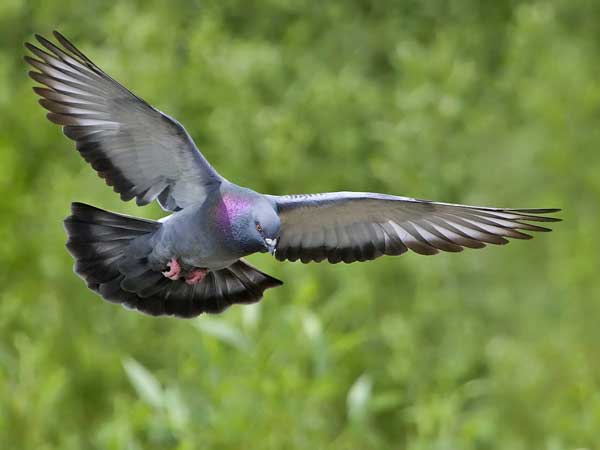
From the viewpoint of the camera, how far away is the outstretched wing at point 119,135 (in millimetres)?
4449

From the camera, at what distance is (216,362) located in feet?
18.3

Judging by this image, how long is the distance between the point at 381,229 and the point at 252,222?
0.87 m

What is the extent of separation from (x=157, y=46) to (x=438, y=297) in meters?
3.31

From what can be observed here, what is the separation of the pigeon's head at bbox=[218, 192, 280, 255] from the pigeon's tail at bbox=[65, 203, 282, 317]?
466mm

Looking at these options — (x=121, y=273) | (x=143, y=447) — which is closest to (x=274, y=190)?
(x=143, y=447)

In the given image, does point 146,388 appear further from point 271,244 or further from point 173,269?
point 271,244

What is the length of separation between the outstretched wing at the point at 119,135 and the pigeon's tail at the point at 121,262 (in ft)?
0.54

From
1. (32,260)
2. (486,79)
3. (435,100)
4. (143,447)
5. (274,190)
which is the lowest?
(143,447)

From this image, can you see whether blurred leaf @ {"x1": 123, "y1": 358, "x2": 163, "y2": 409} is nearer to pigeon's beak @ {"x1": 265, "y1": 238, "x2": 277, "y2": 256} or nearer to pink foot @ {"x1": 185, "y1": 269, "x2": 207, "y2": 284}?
pink foot @ {"x1": 185, "y1": 269, "x2": 207, "y2": 284}

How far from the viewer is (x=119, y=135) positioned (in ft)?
14.9

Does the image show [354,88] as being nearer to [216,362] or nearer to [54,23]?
[54,23]

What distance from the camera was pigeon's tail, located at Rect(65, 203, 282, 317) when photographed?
4.70 metres

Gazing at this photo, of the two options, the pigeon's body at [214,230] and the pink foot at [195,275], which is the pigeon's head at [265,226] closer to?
the pigeon's body at [214,230]

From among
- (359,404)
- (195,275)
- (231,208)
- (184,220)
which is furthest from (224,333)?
(231,208)
